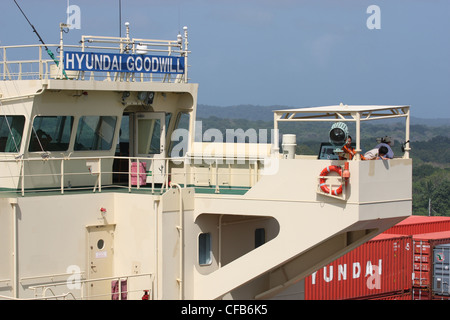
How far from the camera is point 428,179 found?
109 meters

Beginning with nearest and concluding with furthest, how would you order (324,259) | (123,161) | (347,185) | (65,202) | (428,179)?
(347,185), (65,202), (324,259), (123,161), (428,179)

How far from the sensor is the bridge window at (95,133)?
2256 cm

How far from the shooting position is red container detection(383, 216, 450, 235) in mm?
42688

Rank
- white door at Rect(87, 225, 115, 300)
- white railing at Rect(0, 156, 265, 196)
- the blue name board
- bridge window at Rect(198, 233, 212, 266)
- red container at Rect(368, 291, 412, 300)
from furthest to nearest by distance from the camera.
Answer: red container at Rect(368, 291, 412, 300) → the blue name board → white railing at Rect(0, 156, 265, 196) → bridge window at Rect(198, 233, 212, 266) → white door at Rect(87, 225, 115, 300)

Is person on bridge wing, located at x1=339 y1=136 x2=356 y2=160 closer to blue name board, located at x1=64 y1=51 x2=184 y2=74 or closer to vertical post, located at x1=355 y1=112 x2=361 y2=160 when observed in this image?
vertical post, located at x1=355 y1=112 x2=361 y2=160

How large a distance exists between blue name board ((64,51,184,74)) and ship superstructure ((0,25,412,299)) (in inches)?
1.3

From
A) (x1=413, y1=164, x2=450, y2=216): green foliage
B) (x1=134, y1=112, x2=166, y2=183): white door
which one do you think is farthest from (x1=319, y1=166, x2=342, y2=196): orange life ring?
(x1=413, y1=164, x2=450, y2=216): green foliage

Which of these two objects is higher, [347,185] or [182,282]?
[347,185]

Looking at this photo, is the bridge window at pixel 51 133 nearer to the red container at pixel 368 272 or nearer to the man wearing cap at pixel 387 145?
the man wearing cap at pixel 387 145

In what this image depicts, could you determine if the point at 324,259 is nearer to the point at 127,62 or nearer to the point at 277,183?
the point at 277,183

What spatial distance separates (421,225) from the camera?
44.9 meters

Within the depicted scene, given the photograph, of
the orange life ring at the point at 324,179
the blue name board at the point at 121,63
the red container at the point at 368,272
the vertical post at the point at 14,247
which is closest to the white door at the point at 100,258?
the vertical post at the point at 14,247

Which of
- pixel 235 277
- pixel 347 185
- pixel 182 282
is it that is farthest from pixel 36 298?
pixel 347 185

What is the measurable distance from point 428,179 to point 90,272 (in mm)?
92437
